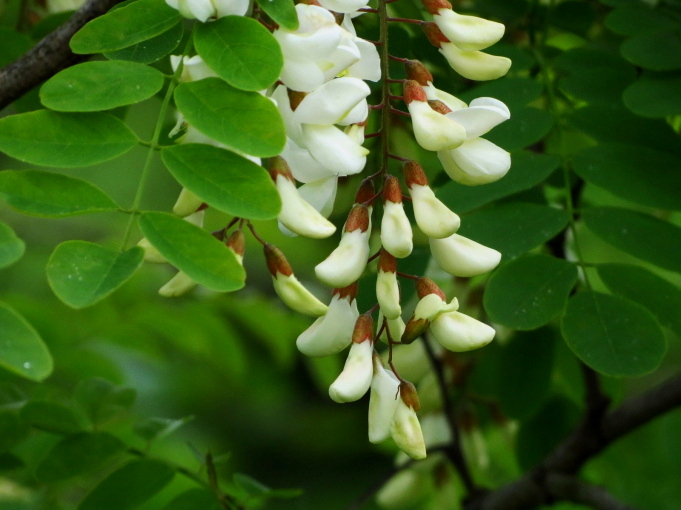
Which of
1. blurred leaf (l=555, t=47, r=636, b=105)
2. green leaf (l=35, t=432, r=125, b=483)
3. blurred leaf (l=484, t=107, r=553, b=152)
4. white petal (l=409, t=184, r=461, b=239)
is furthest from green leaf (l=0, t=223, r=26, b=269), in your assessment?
blurred leaf (l=555, t=47, r=636, b=105)

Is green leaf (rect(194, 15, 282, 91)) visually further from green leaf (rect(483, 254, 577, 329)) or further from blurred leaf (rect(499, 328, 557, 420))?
blurred leaf (rect(499, 328, 557, 420))

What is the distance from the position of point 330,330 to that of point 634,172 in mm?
415

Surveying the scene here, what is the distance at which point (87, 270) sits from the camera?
53 centimetres

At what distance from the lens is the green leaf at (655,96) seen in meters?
0.82

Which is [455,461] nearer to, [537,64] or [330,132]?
[537,64]

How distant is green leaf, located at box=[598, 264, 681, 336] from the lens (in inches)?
30.1

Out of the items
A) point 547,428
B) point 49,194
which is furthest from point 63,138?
point 547,428

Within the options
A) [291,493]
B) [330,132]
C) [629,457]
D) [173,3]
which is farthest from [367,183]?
[629,457]

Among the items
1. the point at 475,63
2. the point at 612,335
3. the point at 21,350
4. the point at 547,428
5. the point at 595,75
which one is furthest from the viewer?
the point at 547,428

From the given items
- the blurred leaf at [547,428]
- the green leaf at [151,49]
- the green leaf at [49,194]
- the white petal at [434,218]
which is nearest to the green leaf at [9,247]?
the green leaf at [49,194]

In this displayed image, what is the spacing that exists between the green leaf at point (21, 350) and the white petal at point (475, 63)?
33 cm

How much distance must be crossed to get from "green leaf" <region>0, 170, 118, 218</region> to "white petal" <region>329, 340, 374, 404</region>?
183 millimetres

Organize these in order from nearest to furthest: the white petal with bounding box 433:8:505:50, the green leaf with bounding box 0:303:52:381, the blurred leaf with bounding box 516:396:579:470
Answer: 1. the green leaf with bounding box 0:303:52:381
2. the white petal with bounding box 433:8:505:50
3. the blurred leaf with bounding box 516:396:579:470

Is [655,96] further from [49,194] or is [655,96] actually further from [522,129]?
[49,194]
